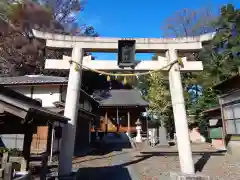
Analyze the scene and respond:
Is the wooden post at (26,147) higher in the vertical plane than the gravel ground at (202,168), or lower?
higher

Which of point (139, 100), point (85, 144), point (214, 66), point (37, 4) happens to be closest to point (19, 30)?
point (37, 4)

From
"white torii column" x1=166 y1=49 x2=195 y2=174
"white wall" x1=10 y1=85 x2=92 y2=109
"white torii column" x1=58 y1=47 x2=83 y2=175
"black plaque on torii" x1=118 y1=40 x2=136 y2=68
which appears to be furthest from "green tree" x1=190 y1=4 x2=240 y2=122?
"white torii column" x1=58 y1=47 x2=83 y2=175

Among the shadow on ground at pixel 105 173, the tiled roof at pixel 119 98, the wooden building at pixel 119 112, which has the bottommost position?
the shadow on ground at pixel 105 173

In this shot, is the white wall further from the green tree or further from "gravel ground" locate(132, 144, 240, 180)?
the green tree

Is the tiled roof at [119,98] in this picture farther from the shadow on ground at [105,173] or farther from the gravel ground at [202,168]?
the shadow on ground at [105,173]

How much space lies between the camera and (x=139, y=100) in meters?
29.9

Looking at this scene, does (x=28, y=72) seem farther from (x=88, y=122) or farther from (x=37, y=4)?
(x=88, y=122)

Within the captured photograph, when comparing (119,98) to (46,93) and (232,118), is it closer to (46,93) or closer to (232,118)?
(46,93)

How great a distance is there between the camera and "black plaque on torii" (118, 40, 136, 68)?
30.7 feet

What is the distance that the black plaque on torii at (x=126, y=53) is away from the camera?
9.36m

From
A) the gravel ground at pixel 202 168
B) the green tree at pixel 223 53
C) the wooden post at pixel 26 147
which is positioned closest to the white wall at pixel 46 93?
the gravel ground at pixel 202 168

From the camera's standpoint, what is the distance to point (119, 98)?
3095 centimetres

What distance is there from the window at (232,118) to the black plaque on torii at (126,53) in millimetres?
7589

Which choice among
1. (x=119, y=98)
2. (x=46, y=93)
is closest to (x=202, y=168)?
(x=46, y=93)
